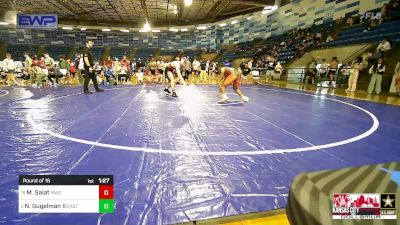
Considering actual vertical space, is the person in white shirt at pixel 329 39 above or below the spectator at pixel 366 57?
above

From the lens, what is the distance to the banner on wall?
18.1 meters

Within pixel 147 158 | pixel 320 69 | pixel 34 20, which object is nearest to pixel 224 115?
pixel 147 158

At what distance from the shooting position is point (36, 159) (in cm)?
296

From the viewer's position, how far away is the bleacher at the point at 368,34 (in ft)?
44.5

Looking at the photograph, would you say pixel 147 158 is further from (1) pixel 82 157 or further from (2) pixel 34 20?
(2) pixel 34 20

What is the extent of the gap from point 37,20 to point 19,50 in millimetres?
20442

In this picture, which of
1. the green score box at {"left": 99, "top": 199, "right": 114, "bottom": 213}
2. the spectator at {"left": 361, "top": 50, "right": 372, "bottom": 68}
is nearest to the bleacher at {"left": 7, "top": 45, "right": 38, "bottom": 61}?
the spectator at {"left": 361, "top": 50, "right": 372, "bottom": 68}

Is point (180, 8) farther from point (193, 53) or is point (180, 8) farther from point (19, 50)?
point (19, 50)

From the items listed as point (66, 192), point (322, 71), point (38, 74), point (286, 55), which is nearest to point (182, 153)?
point (66, 192)

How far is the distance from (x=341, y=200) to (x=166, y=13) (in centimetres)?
3259

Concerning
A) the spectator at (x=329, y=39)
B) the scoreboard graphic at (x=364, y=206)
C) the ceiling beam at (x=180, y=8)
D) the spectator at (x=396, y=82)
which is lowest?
the scoreboard graphic at (x=364, y=206)

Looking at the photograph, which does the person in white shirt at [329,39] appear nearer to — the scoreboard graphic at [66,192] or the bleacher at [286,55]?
the bleacher at [286,55]

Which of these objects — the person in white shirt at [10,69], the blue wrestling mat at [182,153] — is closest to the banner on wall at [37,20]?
the person in white shirt at [10,69]

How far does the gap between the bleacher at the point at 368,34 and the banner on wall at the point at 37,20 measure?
66.9 feet
